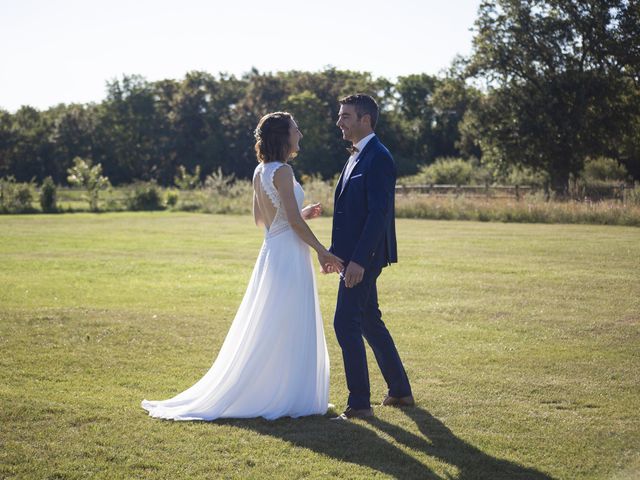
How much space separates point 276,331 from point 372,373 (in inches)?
84.6

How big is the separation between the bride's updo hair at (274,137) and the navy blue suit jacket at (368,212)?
584 millimetres

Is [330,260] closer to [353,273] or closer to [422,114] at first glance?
[353,273]

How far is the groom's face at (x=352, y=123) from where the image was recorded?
6.72 metres

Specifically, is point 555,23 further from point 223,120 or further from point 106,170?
point 106,170

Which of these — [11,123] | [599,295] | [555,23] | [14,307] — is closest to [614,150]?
[555,23]

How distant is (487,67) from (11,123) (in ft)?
167

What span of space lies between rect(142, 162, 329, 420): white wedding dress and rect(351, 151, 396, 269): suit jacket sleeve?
0.66 meters

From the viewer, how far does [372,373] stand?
340 inches

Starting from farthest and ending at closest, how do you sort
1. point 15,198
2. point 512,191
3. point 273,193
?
point 15,198 < point 512,191 < point 273,193

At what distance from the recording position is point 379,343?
7.02 meters

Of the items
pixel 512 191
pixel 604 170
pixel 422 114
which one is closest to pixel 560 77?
pixel 512 191

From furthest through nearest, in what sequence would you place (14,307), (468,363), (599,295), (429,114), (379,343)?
(429,114) < (599,295) < (14,307) < (468,363) < (379,343)

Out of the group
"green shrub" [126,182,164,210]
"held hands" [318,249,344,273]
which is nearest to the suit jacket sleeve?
"held hands" [318,249,344,273]

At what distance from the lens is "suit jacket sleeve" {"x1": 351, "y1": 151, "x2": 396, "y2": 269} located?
21.3ft
